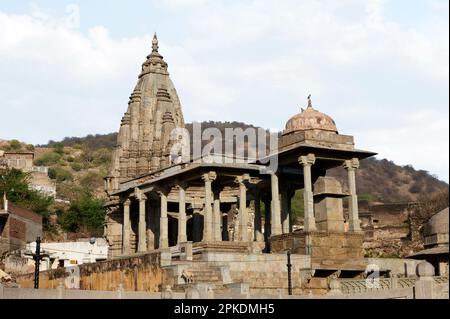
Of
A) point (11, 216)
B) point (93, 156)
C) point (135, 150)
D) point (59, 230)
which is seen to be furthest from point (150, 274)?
point (93, 156)

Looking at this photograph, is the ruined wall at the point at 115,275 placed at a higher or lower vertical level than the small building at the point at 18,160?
lower

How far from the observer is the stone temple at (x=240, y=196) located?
37.1 metres

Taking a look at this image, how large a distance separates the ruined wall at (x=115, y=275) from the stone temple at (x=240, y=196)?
7.39ft

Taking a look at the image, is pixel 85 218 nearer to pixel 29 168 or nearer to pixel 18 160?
pixel 29 168

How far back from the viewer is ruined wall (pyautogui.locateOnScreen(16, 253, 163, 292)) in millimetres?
33562

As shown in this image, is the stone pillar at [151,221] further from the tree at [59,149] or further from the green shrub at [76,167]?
the tree at [59,149]

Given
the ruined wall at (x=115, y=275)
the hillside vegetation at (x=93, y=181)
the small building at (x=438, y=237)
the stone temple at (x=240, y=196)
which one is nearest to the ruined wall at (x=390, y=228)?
the hillside vegetation at (x=93, y=181)

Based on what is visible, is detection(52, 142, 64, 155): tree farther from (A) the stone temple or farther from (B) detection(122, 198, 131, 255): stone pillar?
(B) detection(122, 198, 131, 255): stone pillar

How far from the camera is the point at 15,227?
59.2m

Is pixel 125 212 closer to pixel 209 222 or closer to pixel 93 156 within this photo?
pixel 209 222

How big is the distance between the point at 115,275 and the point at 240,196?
824 centimetres

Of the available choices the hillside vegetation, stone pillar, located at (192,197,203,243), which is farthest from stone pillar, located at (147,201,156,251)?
the hillside vegetation

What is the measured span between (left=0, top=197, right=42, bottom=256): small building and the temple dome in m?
26.3
